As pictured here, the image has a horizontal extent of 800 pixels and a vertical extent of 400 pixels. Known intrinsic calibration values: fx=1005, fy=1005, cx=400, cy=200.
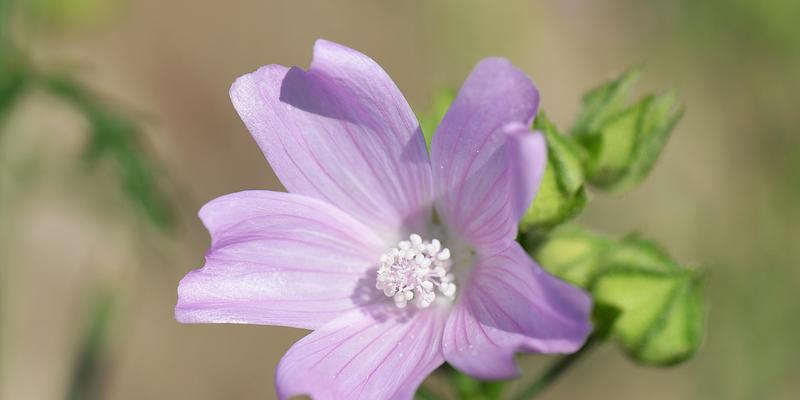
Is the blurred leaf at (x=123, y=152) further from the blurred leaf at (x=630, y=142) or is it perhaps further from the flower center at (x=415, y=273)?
the blurred leaf at (x=630, y=142)

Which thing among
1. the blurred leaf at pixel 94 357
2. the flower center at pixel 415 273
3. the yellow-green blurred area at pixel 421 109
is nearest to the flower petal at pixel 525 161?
the flower center at pixel 415 273

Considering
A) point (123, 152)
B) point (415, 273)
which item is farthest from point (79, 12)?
point (415, 273)

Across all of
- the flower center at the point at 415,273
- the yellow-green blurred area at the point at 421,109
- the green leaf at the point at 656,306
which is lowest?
the yellow-green blurred area at the point at 421,109

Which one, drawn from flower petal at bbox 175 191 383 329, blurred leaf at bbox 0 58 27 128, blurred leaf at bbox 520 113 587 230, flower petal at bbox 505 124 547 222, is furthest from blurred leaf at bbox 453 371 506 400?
blurred leaf at bbox 0 58 27 128

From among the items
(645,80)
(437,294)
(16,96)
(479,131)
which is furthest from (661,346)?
(645,80)

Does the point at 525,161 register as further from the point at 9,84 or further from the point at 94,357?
the point at 94,357

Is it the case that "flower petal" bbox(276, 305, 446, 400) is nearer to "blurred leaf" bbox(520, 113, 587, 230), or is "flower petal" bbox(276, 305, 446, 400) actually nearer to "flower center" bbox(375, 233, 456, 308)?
"flower center" bbox(375, 233, 456, 308)

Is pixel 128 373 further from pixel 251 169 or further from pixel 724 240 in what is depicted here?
pixel 724 240
